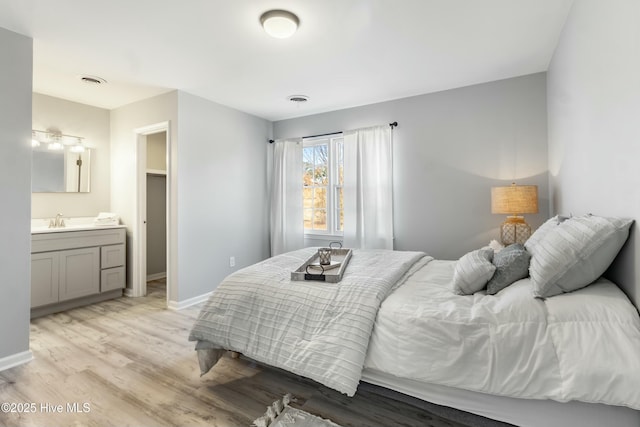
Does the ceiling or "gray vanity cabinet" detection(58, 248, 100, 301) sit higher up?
the ceiling

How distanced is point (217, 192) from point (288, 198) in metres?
1.06

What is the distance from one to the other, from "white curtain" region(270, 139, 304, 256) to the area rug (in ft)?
9.46

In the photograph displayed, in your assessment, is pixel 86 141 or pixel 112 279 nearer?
pixel 112 279

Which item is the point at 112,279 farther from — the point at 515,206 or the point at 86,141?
the point at 515,206

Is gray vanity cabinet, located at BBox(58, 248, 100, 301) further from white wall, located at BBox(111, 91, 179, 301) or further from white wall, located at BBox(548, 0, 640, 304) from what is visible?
white wall, located at BBox(548, 0, 640, 304)

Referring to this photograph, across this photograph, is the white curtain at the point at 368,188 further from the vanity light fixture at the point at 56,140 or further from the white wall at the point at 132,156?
the vanity light fixture at the point at 56,140

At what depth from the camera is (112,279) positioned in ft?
13.1

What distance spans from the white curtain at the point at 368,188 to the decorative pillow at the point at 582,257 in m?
2.46

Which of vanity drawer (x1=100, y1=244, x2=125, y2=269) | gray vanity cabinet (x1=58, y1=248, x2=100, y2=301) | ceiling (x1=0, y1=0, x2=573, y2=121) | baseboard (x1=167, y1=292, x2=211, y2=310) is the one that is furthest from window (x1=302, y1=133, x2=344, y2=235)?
gray vanity cabinet (x1=58, y1=248, x2=100, y2=301)

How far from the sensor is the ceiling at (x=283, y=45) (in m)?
2.13

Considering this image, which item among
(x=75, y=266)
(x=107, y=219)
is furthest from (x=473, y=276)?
(x=107, y=219)

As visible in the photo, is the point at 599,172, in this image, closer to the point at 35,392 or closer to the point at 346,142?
the point at 346,142

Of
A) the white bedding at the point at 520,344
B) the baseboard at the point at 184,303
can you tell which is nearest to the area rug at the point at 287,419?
the white bedding at the point at 520,344

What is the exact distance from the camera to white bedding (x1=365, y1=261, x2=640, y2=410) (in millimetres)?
1170
